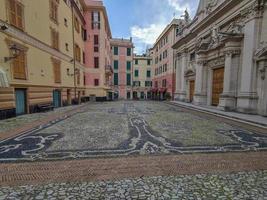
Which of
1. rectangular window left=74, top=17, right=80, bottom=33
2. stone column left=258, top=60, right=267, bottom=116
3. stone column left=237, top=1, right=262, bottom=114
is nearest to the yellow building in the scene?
rectangular window left=74, top=17, right=80, bottom=33

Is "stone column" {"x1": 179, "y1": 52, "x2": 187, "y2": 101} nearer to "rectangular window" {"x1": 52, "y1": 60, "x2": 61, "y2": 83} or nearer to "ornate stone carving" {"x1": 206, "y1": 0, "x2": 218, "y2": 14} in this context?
"ornate stone carving" {"x1": 206, "y1": 0, "x2": 218, "y2": 14}

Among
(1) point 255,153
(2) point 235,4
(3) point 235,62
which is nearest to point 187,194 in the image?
(1) point 255,153

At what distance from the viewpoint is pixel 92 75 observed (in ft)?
84.0

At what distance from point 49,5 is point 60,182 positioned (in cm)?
1547

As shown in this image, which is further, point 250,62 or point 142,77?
point 142,77

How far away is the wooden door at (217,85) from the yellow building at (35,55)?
49.9 ft

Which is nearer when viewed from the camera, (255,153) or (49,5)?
(255,153)

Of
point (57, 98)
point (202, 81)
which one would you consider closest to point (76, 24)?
point (57, 98)

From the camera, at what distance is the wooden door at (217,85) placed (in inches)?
582

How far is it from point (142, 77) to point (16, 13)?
37.1m

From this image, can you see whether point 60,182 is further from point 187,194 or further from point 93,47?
point 93,47

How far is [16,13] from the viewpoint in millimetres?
9836

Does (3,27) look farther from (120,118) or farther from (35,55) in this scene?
(120,118)

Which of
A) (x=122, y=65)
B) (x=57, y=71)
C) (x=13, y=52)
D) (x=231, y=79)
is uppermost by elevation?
(x=122, y=65)
